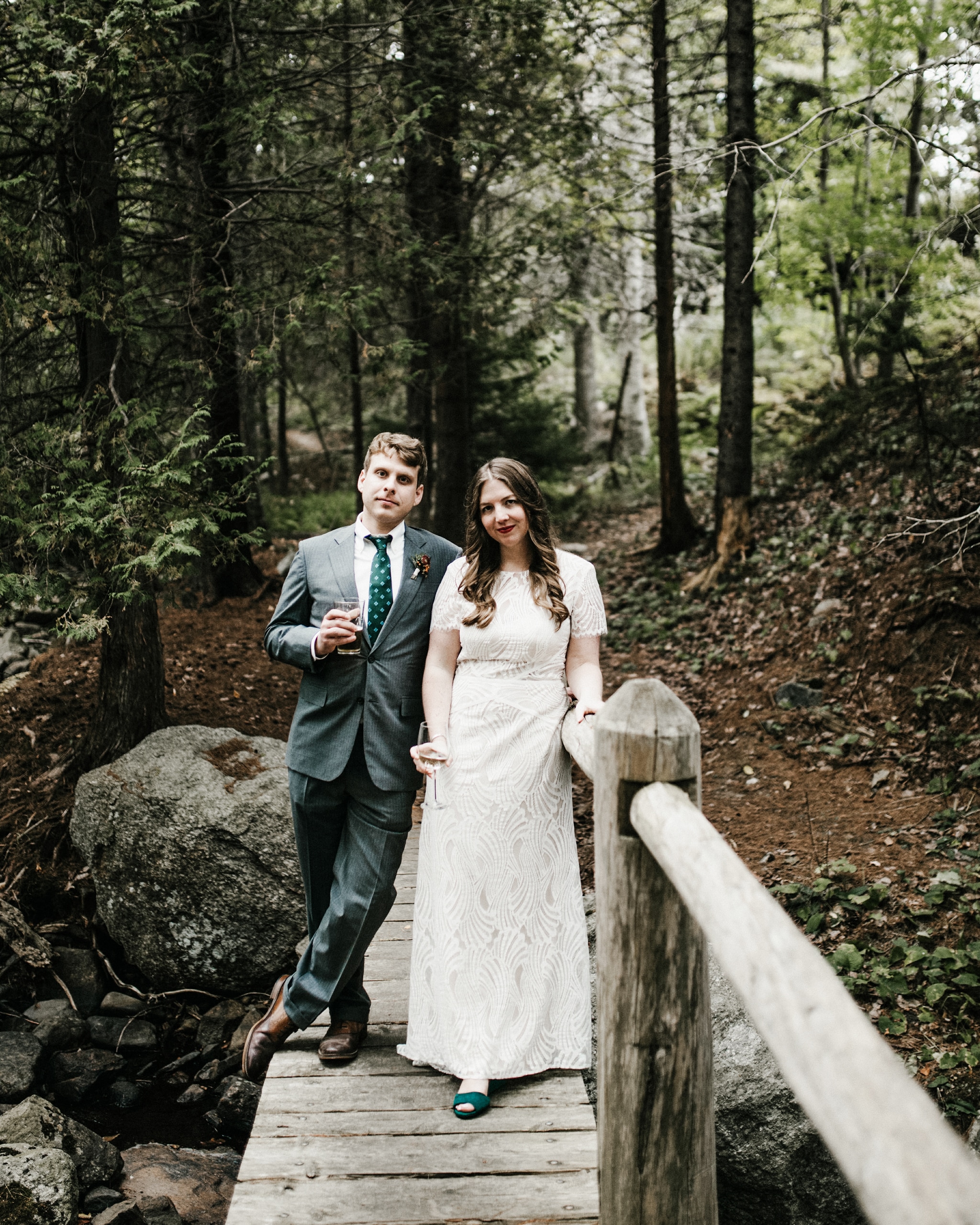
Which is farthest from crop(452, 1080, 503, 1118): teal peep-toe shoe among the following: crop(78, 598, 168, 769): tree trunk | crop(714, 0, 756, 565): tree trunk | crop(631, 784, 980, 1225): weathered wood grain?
crop(714, 0, 756, 565): tree trunk

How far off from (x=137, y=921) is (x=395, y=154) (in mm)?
6766

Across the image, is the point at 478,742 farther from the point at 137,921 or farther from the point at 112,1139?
the point at 137,921

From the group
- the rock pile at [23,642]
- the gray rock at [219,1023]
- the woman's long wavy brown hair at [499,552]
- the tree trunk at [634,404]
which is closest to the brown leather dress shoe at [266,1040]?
the woman's long wavy brown hair at [499,552]

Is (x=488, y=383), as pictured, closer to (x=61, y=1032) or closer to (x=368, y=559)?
(x=61, y=1032)

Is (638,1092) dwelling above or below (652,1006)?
below

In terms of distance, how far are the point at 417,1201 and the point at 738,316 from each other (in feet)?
37.1

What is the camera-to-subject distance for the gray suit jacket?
3672mm

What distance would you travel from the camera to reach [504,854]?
353cm

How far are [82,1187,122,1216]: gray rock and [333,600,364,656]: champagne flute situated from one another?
312cm

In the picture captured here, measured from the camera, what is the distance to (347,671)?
3.71 m

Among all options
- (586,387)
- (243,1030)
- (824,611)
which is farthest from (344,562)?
(586,387)

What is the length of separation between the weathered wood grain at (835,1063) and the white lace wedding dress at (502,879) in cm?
167

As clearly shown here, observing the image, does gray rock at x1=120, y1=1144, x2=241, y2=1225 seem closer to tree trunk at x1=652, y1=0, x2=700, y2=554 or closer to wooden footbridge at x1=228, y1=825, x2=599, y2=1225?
wooden footbridge at x1=228, y1=825, x2=599, y2=1225

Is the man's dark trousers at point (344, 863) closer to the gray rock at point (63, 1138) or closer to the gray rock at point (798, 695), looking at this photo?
the gray rock at point (63, 1138)
